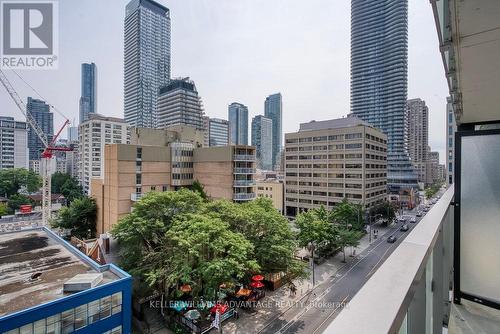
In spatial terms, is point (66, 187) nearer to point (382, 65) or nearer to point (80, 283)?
point (80, 283)

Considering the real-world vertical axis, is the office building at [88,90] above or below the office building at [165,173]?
above

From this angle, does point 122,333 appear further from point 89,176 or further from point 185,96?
point 185,96

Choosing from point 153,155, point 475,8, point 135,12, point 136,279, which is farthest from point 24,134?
point 475,8

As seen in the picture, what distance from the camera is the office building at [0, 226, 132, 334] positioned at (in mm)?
8383

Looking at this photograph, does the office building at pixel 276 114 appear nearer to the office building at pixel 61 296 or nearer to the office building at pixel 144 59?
the office building at pixel 144 59

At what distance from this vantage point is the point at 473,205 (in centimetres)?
227

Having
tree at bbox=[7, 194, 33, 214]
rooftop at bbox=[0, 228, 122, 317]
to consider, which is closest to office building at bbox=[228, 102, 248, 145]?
tree at bbox=[7, 194, 33, 214]

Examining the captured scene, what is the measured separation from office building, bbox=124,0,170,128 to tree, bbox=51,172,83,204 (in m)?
42.1

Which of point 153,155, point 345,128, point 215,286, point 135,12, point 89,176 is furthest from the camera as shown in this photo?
point 135,12

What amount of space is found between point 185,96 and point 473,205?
74540mm

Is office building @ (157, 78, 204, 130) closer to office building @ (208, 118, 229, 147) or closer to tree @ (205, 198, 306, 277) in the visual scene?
office building @ (208, 118, 229, 147)

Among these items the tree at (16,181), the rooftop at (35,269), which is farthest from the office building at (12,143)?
the rooftop at (35,269)

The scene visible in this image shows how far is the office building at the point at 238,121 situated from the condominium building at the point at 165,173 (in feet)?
323

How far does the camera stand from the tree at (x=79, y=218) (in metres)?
25.5
